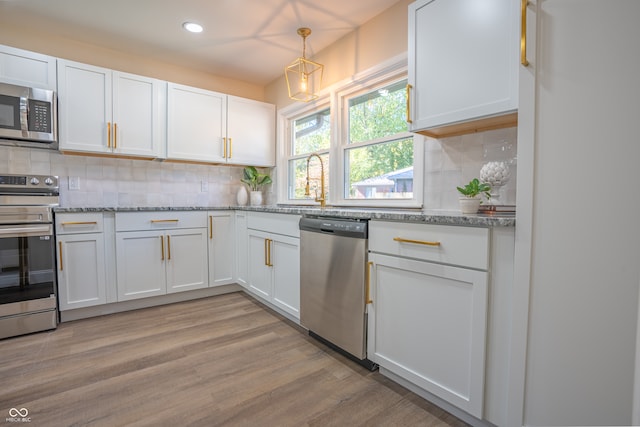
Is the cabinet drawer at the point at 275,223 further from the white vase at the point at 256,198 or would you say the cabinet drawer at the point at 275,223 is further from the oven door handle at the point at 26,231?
the oven door handle at the point at 26,231

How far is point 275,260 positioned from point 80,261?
158cm

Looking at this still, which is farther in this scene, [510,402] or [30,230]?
[30,230]

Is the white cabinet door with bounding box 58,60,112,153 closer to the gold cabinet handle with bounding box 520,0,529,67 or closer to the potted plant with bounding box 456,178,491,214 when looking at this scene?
the potted plant with bounding box 456,178,491,214

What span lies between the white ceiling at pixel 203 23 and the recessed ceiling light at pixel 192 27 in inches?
2.1

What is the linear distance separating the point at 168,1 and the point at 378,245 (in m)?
2.27

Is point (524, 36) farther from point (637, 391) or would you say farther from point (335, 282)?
point (335, 282)

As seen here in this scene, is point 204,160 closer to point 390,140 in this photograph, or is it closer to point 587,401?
point 390,140

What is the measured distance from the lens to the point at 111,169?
3002 mm

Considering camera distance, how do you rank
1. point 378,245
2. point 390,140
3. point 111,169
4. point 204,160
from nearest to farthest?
point 378,245 < point 390,140 < point 111,169 < point 204,160

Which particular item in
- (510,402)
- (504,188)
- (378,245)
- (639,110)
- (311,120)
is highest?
(311,120)

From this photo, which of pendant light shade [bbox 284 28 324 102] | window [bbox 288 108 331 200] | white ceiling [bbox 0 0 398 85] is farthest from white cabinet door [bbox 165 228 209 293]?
white ceiling [bbox 0 0 398 85]

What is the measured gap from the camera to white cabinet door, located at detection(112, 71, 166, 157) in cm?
273

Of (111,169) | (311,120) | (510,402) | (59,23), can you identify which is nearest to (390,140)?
(311,120)

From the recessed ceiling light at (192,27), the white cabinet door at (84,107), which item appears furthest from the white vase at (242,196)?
the recessed ceiling light at (192,27)
